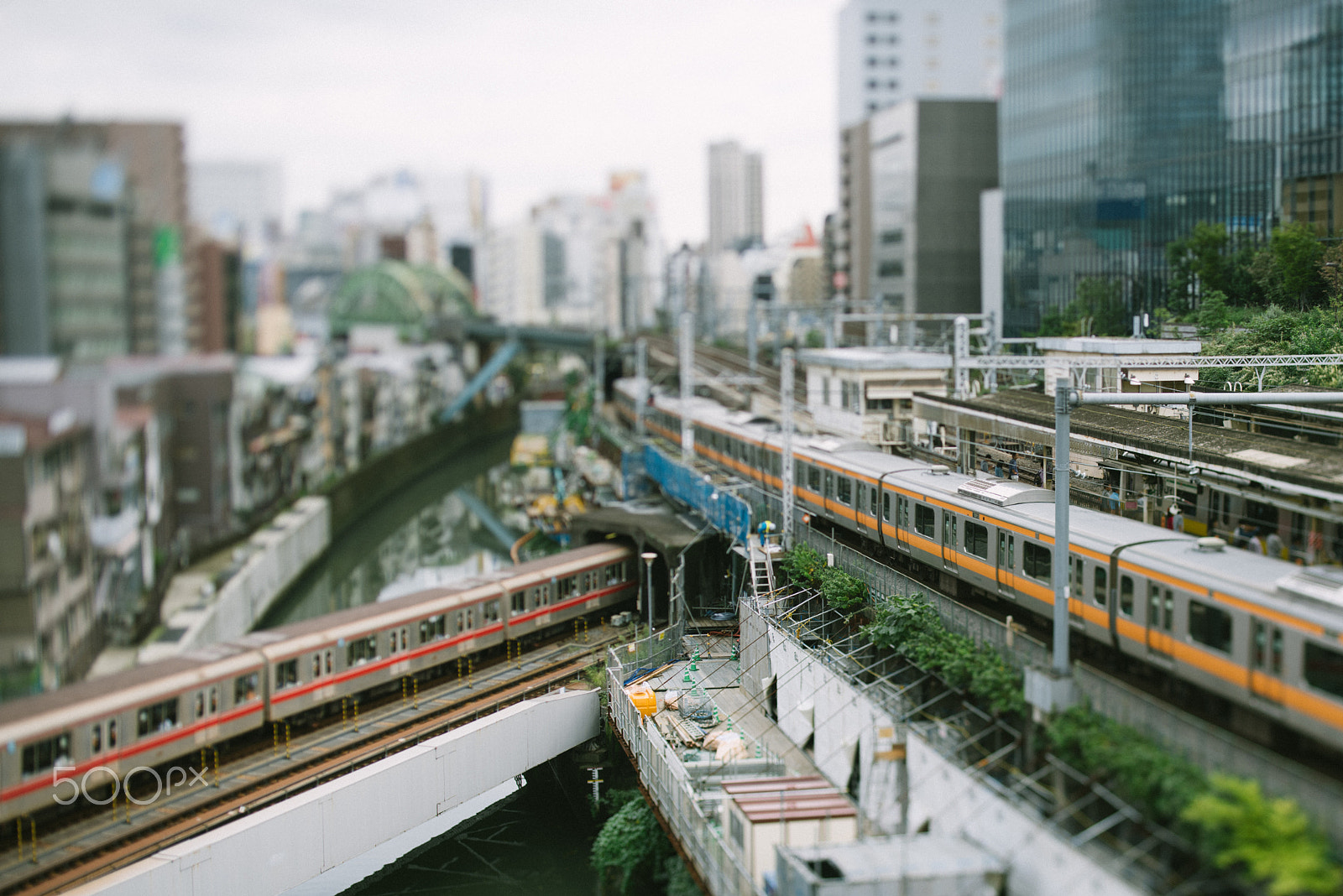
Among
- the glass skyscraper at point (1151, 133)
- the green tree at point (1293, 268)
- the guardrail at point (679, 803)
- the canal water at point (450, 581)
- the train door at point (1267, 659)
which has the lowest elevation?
the canal water at point (450, 581)

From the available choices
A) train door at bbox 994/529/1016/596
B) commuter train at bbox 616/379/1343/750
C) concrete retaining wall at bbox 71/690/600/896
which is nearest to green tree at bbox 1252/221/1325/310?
commuter train at bbox 616/379/1343/750

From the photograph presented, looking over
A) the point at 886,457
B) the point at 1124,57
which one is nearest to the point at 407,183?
the point at 1124,57

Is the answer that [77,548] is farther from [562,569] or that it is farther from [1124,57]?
[1124,57]

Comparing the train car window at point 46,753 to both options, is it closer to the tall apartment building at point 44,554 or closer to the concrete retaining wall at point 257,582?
the concrete retaining wall at point 257,582

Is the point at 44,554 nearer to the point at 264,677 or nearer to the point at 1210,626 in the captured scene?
the point at 264,677

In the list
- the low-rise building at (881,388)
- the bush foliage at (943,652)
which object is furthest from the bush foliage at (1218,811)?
the low-rise building at (881,388)

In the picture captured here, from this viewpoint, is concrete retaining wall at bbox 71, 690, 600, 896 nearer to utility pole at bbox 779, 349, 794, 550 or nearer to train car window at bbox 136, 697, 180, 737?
train car window at bbox 136, 697, 180, 737

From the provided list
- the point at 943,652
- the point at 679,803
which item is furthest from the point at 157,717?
the point at 943,652
